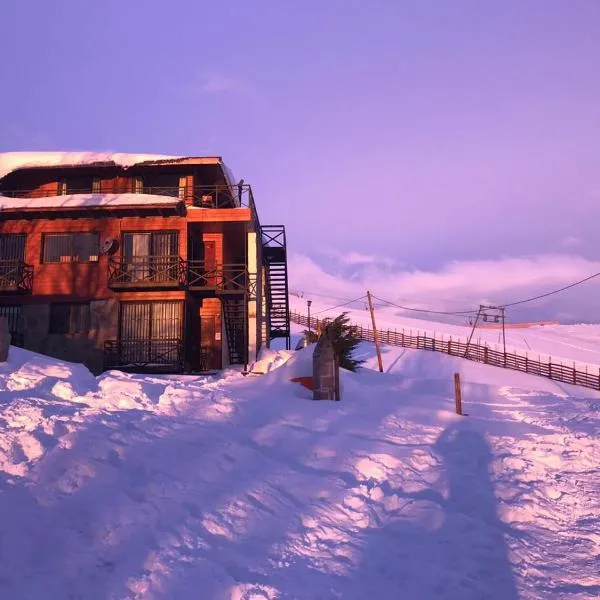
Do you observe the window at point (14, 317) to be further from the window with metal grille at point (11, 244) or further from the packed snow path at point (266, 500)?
the packed snow path at point (266, 500)

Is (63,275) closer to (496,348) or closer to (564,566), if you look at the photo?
(564,566)

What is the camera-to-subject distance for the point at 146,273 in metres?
24.5

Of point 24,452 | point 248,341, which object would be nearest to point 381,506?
point 24,452

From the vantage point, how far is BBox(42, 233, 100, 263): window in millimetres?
24812

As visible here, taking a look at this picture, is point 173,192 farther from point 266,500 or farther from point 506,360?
point 506,360

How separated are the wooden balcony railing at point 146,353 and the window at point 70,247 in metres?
3.93

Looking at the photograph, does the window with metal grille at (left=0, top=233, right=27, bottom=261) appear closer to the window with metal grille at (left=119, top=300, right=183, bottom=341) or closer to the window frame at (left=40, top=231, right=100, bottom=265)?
the window frame at (left=40, top=231, right=100, bottom=265)

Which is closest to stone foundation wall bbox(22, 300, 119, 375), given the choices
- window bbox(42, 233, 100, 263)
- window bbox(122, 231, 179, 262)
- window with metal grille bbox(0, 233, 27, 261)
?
window bbox(42, 233, 100, 263)

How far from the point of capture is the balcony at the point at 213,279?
24.0 m

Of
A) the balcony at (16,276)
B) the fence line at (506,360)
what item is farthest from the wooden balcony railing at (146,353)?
the fence line at (506,360)

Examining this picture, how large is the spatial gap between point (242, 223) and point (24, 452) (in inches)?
730

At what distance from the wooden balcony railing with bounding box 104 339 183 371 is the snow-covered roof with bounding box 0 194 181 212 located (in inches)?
218

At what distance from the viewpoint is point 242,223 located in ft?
83.3

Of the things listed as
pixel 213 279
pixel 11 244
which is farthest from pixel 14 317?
pixel 213 279
